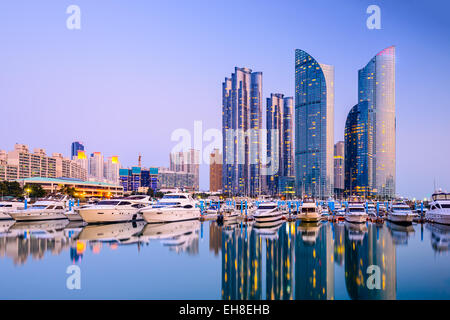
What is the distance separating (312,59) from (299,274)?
19660 cm

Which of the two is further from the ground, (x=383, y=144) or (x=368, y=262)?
(x=383, y=144)

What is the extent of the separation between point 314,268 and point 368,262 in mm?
4045

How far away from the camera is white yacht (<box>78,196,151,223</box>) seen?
129ft

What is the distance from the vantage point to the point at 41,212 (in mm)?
44156

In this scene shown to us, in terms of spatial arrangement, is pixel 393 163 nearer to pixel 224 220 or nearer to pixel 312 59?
pixel 312 59

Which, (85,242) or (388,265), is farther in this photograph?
(85,242)

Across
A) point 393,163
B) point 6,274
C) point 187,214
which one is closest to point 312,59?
point 393,163

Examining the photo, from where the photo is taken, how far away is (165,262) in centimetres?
2130

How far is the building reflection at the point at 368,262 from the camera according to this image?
14883mm

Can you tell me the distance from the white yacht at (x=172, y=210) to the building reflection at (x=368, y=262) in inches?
736

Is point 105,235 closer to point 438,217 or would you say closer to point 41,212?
point 41,212

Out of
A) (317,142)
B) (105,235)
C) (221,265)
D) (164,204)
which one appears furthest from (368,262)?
(317,142)

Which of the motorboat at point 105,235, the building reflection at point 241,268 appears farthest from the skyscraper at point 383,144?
the motorboat at point 105,235

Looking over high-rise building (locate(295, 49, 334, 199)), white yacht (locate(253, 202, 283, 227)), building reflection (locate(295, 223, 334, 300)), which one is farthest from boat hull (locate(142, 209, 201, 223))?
high-rise building (locate(295, 49, 334, 199))
